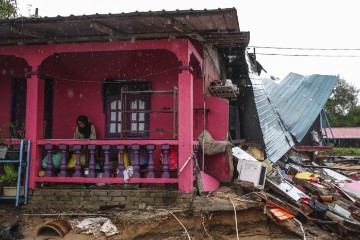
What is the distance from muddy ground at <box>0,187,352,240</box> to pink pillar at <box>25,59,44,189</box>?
2.90ft

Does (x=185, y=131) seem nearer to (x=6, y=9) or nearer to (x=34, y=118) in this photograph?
(x=34, y=118)

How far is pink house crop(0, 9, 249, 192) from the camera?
748 cm

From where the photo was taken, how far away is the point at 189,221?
6922 mm

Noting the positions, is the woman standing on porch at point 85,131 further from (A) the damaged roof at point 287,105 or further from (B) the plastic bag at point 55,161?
(A) the damaged roof at point 287,105

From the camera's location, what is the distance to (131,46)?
7.86m

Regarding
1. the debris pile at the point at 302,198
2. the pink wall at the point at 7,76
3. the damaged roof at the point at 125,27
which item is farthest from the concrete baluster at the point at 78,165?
the debris pile at the point at 302,198

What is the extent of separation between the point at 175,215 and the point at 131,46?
3.57 metres

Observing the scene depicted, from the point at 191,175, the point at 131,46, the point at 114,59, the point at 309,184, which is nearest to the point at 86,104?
the point at 114,59

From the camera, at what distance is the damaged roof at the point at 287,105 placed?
13406 millimetres

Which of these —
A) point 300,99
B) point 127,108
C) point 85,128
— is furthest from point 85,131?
point 300,99

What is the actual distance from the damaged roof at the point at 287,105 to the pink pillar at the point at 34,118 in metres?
6.97

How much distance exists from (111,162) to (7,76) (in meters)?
4.29

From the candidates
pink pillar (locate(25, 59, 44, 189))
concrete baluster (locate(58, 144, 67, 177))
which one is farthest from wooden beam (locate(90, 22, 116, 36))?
concrete baluster (locate(58, 144, 67, 177))

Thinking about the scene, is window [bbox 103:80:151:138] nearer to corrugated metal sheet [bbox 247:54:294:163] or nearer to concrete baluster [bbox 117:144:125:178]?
concrete baluster [bbox 117:144:125:178]
